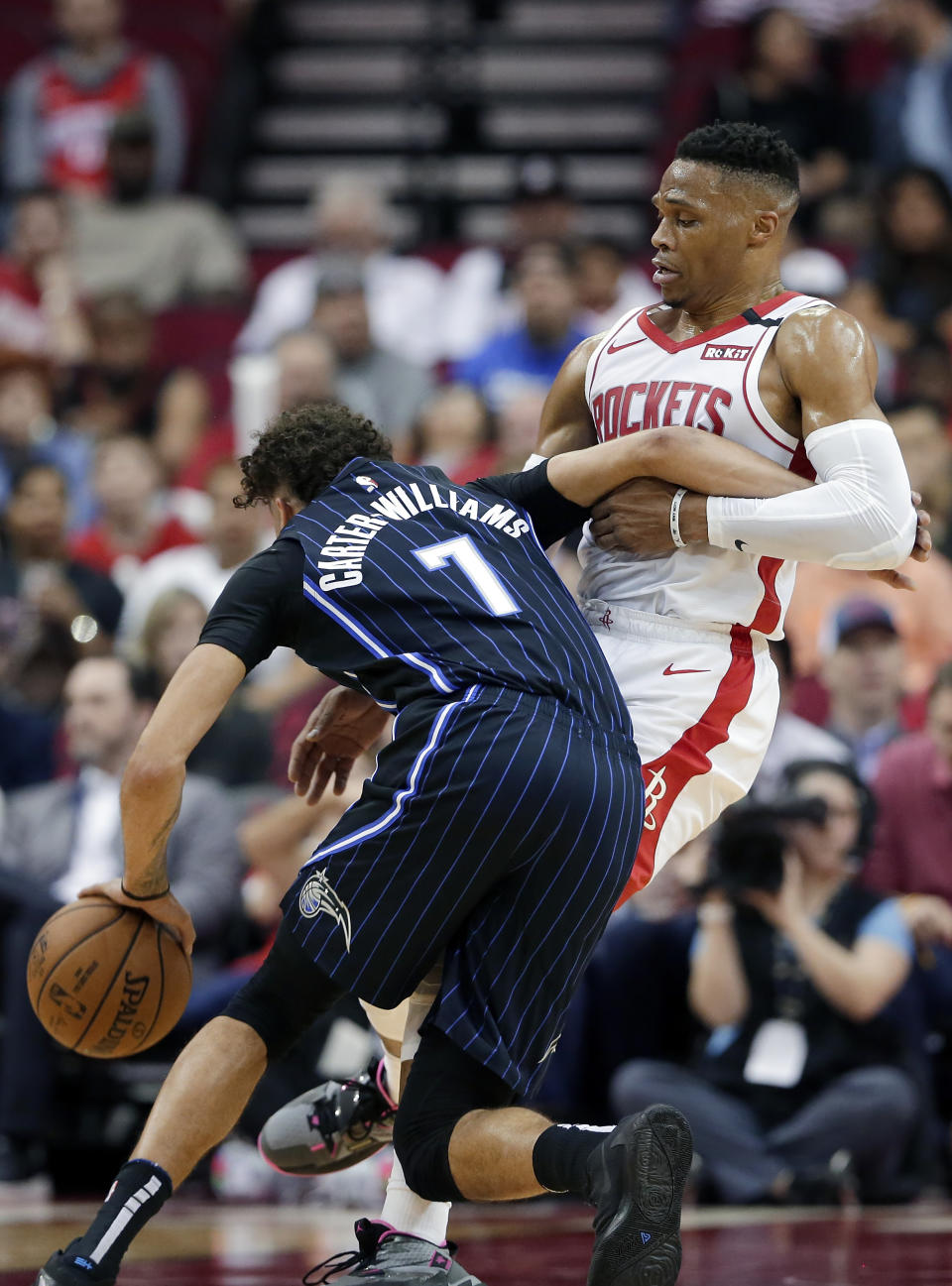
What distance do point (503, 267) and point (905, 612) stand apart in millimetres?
3941

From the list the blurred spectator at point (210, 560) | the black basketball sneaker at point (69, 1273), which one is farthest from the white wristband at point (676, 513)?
the blurred spectator at point (210, 560)

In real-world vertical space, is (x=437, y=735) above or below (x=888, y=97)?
below

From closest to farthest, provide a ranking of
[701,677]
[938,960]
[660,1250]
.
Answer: [660,1250], [701,677], [938,960]

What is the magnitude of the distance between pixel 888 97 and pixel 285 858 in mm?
7292

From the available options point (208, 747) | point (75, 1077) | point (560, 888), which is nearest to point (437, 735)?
point (560, 888)

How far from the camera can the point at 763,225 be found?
4195mm

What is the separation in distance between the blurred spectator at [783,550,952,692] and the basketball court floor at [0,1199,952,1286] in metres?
2.65

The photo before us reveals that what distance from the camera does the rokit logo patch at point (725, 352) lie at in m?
4.08

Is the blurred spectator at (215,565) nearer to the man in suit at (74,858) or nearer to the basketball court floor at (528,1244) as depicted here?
the man in suit at (74,858)

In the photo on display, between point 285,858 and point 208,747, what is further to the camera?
point 208,747

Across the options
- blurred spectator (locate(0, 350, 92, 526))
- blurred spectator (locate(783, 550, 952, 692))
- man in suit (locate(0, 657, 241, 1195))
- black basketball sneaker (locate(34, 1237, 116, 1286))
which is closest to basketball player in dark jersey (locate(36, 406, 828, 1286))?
black basketball sneaker (locate(34, 1237, 116, 1286))

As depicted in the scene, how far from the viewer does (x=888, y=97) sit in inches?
473

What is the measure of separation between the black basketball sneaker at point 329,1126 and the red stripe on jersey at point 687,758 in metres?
0.74

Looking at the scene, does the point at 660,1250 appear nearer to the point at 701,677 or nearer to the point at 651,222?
the point at 701,677
